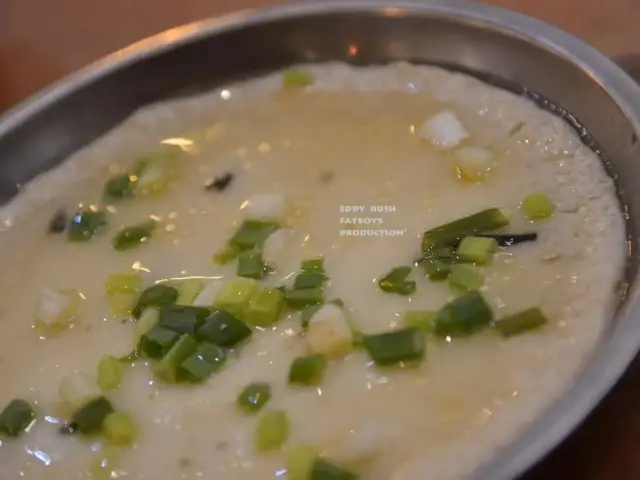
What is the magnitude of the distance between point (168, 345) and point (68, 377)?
14 cm

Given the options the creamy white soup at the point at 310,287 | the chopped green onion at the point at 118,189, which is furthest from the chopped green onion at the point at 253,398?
the chopped green onion at the point at 118,189

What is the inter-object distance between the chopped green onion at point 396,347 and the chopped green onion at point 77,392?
0.33 metres

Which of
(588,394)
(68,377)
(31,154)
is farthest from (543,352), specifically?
(31,154)

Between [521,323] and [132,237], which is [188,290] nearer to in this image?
[132,237]

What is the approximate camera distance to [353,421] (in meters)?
0.86

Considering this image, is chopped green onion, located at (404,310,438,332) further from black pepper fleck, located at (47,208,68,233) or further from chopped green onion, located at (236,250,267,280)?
black pepper fleck, located at (47,208,68,233)

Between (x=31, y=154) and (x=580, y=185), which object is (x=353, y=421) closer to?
(x=580, y=185)

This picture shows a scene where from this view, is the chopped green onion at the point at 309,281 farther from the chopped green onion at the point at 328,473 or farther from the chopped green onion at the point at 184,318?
the chopped green onion at the point at 328,473

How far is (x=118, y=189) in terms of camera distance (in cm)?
123

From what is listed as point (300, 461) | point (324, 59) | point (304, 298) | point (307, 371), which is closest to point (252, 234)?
point (304, 298)

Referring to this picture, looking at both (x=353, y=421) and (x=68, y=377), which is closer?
(x=353, y=421)

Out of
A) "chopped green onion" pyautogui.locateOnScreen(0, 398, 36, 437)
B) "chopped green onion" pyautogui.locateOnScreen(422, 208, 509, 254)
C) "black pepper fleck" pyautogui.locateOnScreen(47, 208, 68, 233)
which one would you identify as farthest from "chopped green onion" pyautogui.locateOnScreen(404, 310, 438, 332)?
"black pepper fleck" pyautogui.locateOnScreen(47, 208, 68, 233)

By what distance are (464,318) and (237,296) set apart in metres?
0.27

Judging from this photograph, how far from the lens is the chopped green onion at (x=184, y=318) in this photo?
0.96 m
